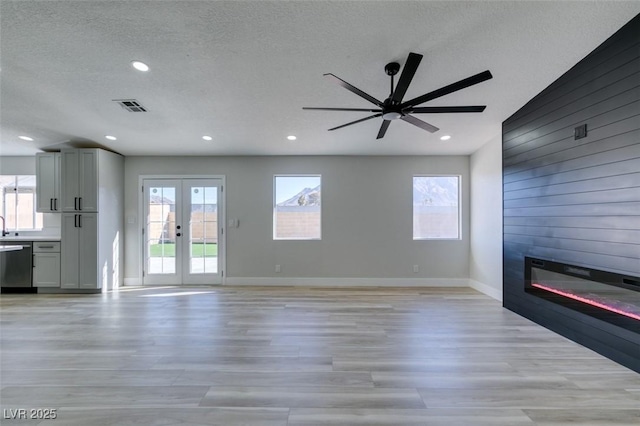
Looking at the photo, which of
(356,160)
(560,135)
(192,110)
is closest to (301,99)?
(192,110)

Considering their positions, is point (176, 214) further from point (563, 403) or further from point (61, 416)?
point (563, 403)

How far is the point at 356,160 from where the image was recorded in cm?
507

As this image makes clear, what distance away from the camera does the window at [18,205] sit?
506cm

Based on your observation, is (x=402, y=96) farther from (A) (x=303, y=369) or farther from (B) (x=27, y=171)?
(B) (x=27, y=171)

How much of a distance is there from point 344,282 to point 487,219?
8.84 ft

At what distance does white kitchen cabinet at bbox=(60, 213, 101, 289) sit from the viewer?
4426 millimetres

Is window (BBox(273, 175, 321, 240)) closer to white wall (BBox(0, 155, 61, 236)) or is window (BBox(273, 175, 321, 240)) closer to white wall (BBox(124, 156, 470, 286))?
white wall (BBox(124, 156, 470, 286))

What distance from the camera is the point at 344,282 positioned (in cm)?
499

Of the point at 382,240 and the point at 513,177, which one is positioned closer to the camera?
the point at 513,177

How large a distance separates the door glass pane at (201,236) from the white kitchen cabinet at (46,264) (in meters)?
2.08

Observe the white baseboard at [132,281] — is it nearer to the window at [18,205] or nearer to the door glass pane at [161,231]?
the door glass pane at [161,231]

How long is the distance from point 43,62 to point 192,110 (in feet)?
4.32

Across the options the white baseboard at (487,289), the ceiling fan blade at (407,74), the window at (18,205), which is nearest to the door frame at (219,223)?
the window at (18,205)

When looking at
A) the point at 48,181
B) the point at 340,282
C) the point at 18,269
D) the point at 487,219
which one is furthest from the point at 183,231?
the point at 487,219
